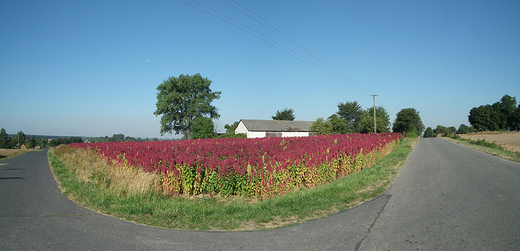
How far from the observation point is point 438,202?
19.6ft

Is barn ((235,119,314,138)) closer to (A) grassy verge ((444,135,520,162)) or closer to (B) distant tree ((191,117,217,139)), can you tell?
(B) distant tree ((191,117,217,139))

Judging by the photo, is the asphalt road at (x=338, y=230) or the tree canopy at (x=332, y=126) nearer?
the asphalt road at (x=338, y=230)

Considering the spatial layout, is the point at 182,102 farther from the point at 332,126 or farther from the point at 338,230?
the point at 338,230

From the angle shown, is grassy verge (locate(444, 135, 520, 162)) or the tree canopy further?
the tree canopy

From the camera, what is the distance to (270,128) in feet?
199

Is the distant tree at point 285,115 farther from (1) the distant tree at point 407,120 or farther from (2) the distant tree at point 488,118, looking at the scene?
(2) the distant tree at point 488,118

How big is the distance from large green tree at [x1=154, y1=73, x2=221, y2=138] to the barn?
1062 cm

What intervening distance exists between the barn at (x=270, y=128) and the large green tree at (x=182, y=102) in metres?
10.6

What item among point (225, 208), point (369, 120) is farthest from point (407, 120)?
point (225, 208)

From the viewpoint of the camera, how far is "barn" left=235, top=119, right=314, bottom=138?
58469 mm

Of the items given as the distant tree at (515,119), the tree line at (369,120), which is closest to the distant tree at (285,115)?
the tree line at (369,120)

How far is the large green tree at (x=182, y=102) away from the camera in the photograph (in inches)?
2388

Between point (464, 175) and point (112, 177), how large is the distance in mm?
11856

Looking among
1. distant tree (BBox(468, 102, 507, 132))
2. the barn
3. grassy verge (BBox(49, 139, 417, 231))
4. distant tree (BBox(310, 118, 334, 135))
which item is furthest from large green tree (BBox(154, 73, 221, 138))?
distant tree (BBox(468, 102, 507, 132))
